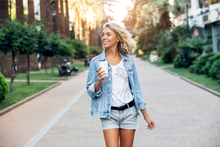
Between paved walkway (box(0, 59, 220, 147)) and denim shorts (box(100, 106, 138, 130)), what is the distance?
232 cm

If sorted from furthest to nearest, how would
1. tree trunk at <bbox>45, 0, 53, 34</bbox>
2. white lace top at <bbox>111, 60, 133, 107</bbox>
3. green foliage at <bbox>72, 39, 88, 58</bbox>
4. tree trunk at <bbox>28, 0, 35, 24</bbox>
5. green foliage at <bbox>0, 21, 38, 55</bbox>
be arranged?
green foliage at <bbox>72, 39, 88, 58</bbox> → tree trunk at <bbox>45, 0, 53, 34</bbox> → tree trunk at <bbox>28, 0, 35, 24</bbox> → green foliage at <bbox>0, 21, 38, 55</bbox> → white lace top at <bbox>111, 60, 133, 107</bbox>

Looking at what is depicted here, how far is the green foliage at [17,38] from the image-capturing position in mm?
14391

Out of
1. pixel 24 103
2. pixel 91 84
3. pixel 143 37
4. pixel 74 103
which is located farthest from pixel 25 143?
pixel 143 37

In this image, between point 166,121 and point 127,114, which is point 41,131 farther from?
point 127,114

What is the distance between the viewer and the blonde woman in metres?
3.08

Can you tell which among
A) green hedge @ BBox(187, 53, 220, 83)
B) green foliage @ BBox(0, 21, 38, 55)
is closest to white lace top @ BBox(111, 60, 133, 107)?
green foliage @ BBox(0, 21, 38, 55)

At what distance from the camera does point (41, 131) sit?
21.5 ft

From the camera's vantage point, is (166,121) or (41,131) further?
(166,121)

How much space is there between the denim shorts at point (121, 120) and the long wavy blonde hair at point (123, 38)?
0.70 metres

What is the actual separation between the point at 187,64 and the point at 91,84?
83.3ft

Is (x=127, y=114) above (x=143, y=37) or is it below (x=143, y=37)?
below

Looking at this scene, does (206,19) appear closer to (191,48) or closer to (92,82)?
(191,48)

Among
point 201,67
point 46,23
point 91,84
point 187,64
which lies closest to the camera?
point 91,84

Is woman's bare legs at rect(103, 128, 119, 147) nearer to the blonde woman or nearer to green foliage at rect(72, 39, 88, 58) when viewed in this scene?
the blonde woman
